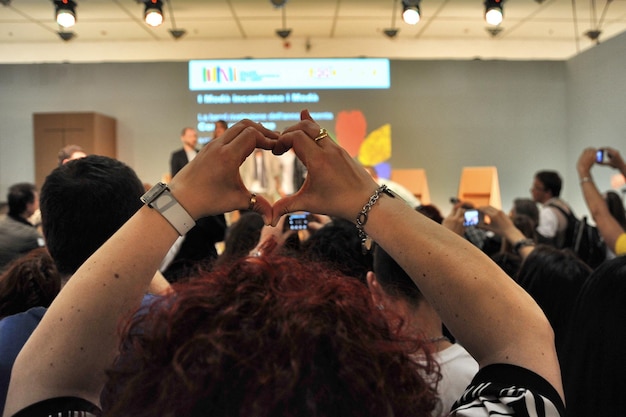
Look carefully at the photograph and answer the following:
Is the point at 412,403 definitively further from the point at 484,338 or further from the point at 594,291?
the point at 594,291

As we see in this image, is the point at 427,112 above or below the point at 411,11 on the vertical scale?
below

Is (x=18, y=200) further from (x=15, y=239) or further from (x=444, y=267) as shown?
(x=444, y=267)

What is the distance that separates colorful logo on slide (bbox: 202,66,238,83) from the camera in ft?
26.1

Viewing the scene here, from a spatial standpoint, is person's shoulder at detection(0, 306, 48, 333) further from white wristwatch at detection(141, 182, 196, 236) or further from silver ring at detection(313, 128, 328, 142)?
A: silver ring at detection(313, 128, 328, 142)

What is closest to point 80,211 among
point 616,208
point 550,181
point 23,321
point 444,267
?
Answer: point 23,321

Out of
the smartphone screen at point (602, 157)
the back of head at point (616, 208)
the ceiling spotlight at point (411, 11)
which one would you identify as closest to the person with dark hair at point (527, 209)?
the back of head at point (616, 208)

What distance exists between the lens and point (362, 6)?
7504mm

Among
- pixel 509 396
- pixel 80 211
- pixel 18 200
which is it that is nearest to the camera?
pixel 509 396

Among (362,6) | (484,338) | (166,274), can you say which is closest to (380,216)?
(484,338)

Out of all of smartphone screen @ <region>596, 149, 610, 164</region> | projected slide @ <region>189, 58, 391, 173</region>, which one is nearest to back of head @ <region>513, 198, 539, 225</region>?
smartphone screen @ <region>596, 149, 610, 164</region>

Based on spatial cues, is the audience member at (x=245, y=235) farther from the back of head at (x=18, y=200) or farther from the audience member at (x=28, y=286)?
the back of head at (x=18, y=200)

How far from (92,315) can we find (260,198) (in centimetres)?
29

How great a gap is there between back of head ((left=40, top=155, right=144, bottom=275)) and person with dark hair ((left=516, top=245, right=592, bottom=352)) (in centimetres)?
130

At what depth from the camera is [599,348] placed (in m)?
1.16
